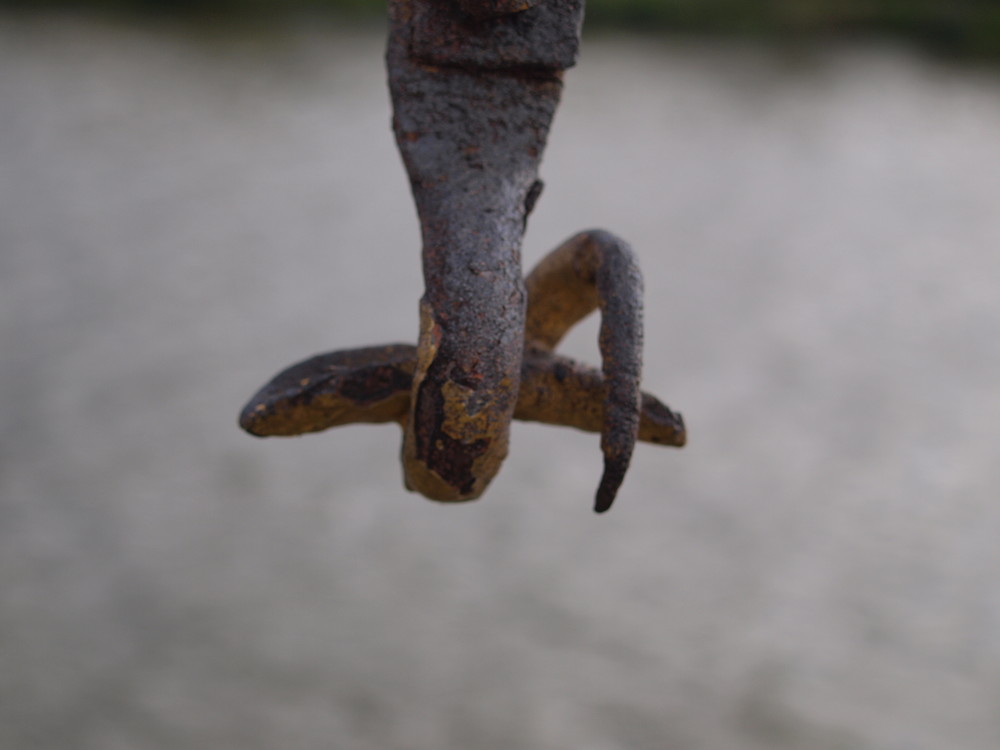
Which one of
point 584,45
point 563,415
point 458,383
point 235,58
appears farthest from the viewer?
point 584,45

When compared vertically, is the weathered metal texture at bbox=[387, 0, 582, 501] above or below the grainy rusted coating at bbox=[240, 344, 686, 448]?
above

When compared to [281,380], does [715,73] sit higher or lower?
lower

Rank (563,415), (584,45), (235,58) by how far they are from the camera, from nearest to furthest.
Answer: (563,415) → (235,58) → (584,45)

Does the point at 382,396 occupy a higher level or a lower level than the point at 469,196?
lower

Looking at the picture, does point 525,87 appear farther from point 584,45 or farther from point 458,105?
point 584,45

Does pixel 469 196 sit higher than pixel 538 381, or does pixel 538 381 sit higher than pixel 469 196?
pixel 469 196

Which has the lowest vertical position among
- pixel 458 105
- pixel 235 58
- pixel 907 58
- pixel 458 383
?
pixel 235 58

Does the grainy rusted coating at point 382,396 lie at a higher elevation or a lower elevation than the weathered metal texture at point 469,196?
lower

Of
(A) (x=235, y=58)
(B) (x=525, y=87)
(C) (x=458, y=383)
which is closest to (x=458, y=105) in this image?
(B) (x=525, y=87)
